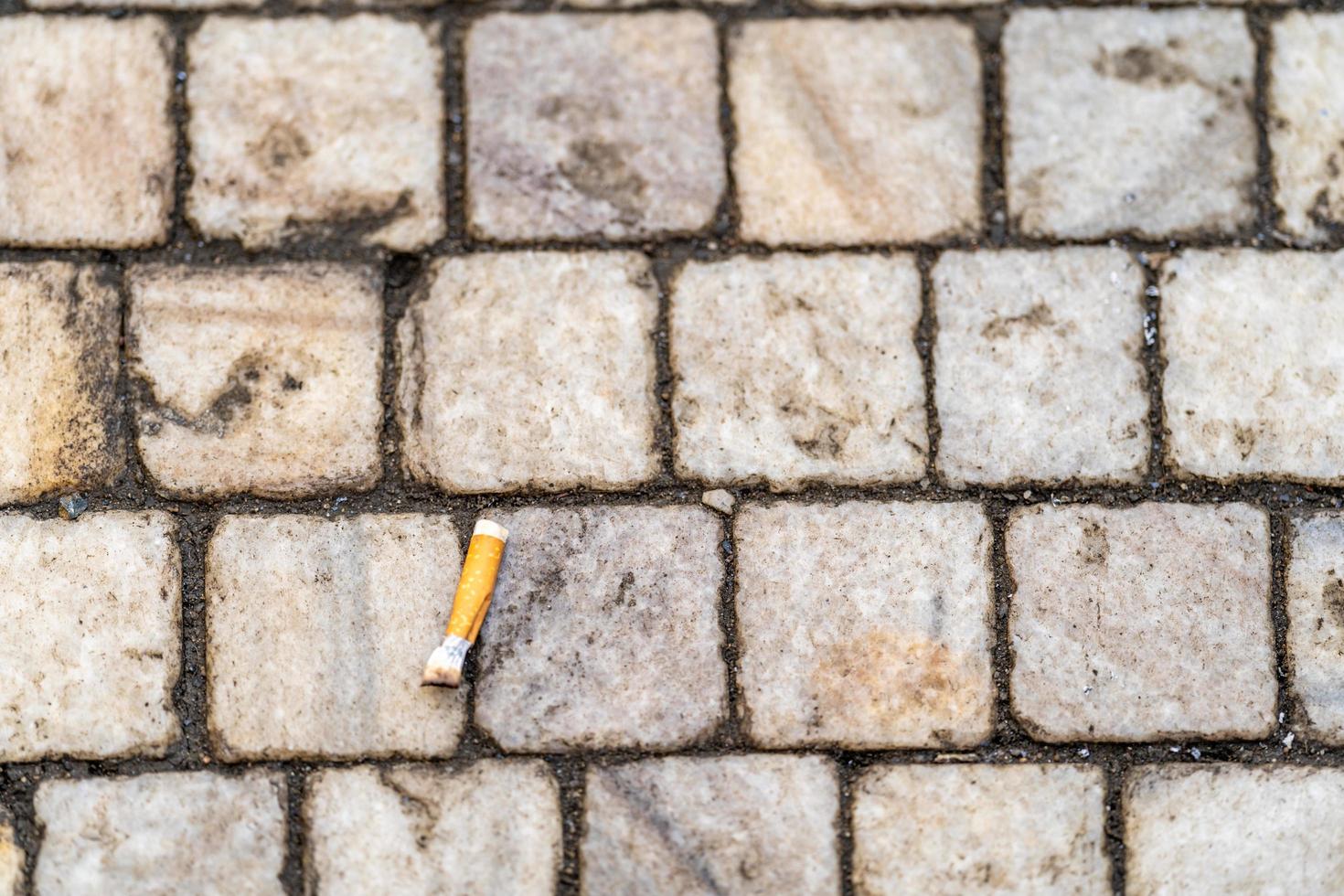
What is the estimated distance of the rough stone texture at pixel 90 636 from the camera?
2.05 metres

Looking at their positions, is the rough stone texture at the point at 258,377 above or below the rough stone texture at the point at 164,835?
above

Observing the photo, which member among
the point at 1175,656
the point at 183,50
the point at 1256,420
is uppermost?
the point at 183,50

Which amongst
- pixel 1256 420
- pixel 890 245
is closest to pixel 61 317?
pixel 890 245

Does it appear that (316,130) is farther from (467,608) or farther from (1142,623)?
(1142,623)

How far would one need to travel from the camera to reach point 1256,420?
2.16 m

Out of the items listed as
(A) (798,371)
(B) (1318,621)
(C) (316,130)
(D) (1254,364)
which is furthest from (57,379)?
(B) (1318,621)

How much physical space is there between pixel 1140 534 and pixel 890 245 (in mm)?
682

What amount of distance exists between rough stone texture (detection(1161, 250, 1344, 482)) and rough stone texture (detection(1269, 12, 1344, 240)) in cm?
9

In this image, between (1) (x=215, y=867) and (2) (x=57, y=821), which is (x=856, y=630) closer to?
(1) (x=215, y=867)

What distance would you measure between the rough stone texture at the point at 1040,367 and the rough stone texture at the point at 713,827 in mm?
620

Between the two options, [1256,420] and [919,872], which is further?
[1256,420]

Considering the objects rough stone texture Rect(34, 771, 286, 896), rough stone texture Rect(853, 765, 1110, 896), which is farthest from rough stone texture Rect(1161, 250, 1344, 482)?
rough stone texture Rect(34, 771, 286, 896)

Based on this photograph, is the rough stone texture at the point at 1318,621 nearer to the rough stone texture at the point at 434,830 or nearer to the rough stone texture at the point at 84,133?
the rough stone texture at the point at 434,830

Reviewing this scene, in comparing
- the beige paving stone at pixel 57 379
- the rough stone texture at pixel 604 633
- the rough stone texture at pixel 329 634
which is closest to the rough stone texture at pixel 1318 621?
the rough stone texture at pixel 604 633
